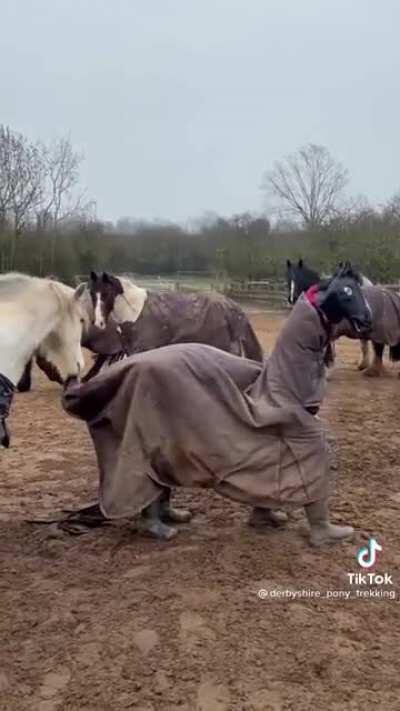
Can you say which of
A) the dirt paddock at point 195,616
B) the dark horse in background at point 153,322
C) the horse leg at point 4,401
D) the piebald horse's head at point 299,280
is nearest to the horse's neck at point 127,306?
the dark horse in background at point 153,322

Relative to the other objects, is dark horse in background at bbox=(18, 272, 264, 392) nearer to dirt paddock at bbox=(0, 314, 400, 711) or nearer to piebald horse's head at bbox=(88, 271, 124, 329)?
piebald horse's head at bbox=(88, 271, 124, 329)

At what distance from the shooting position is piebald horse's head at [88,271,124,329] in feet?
24.3

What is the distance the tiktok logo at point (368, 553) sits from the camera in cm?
337

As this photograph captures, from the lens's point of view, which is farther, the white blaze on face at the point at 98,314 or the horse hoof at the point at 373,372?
the horse hoof at the point at 373,372

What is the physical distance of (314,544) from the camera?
3539 millimetres

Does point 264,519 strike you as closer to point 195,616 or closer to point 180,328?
point 195,616

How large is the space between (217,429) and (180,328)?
14.7 feet

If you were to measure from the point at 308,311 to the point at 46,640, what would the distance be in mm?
1967

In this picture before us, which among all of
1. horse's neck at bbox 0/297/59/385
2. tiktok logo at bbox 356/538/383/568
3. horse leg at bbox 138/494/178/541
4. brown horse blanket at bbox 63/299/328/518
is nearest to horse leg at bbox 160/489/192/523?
horse leg at bbox 138/494/178/541

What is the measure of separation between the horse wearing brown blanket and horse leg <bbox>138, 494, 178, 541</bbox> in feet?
0.45

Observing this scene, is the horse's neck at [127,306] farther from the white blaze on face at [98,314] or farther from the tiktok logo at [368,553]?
the tiktok logo at [368,553]

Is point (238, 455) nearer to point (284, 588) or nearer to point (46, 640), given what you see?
point (284, 588)

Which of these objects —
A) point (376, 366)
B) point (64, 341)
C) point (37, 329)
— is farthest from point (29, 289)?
point (376, 366)

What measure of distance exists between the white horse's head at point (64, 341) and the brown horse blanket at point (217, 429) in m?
0.30
